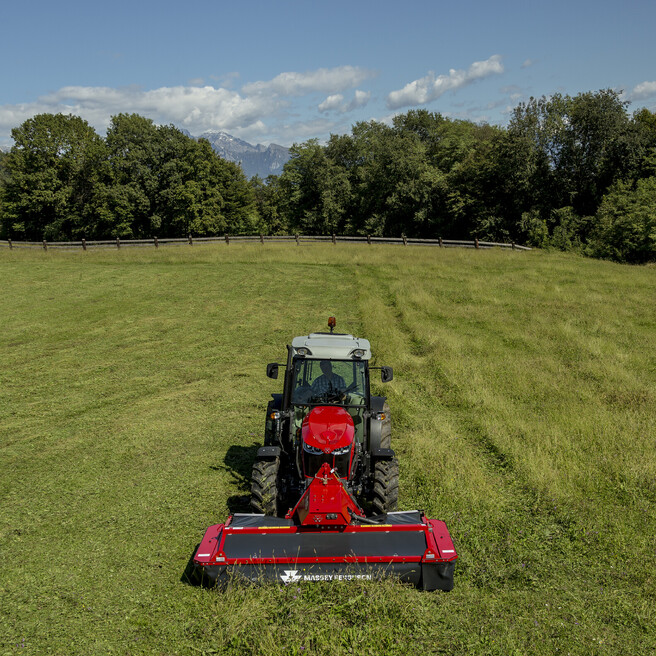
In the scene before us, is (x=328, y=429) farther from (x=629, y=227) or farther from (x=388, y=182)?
(x=388, y=182)

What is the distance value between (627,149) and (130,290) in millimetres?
36075

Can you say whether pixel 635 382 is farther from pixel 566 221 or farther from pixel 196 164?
pixel 196 164

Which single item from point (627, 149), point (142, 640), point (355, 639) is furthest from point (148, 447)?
point (627, 149)

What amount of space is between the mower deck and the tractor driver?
81.2 inches

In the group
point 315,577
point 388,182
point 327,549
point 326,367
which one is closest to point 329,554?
point 327,549

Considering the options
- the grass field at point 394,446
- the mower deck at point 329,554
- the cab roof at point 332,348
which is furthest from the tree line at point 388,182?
the mower deck at point 329,554

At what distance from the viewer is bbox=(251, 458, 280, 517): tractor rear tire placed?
6891 mm

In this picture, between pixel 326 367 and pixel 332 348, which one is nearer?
pixel 332 348

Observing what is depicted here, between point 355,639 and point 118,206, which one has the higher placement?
point 118,206

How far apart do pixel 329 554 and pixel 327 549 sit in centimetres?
7

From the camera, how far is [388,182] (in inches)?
2021

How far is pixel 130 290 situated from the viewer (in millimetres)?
26328

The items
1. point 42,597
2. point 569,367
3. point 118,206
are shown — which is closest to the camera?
point 42,597

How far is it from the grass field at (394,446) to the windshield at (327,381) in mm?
1972
